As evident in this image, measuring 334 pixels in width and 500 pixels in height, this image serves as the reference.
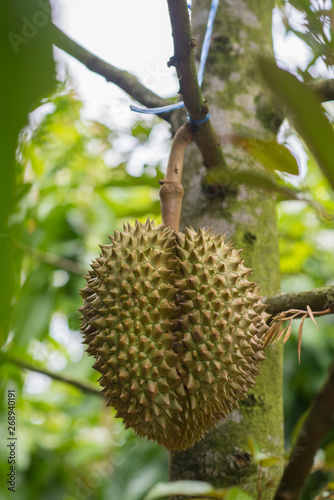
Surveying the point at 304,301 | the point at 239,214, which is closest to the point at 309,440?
the point at 304,301

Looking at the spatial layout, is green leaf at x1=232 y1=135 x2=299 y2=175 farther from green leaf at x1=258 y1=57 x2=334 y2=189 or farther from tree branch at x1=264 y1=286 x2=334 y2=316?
tree branch at x1=264 y1=286 x2=334 y2=316

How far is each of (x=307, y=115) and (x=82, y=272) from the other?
1497mm

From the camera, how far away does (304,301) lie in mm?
790

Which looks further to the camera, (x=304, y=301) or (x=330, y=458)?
(x=330, y=458)

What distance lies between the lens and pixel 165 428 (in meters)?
0.75

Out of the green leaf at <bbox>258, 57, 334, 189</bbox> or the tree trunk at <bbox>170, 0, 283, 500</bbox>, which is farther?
the tree trunk at <bbox>170, 0, 283, 500</bbox>

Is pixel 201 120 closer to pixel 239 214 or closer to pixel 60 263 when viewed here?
pixel 239 214

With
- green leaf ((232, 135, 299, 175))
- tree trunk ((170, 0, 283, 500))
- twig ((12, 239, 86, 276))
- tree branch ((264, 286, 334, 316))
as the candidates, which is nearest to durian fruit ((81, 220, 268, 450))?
tree branch ((264, 286, 334, 316))

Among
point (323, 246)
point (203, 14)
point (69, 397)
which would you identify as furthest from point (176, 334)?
point (69, 397)

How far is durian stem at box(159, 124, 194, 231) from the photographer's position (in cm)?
88

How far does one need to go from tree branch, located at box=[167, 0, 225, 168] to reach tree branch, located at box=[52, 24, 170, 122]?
25 centimetres

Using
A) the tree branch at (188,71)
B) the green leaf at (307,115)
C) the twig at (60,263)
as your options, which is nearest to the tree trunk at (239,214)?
the tree branch at (188,71)

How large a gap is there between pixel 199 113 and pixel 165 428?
0.53 meters

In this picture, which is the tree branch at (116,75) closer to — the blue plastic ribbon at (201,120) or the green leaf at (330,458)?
the blue plastic ribbon at (201,120)
